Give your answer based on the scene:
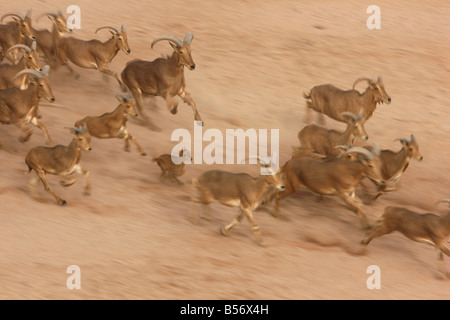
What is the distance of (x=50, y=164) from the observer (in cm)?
1099

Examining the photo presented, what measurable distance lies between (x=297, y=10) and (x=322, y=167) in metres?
8.40

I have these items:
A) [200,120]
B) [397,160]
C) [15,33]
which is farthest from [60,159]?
[397,160]

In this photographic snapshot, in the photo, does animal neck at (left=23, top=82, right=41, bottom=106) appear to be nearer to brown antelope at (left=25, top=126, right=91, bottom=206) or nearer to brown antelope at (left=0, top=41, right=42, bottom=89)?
brown antelope at (left=0, top=41, right=42, bottom=89)

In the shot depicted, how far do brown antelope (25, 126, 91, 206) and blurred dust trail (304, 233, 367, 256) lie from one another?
3.20 meters

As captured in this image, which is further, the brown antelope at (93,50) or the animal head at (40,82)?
the brown antelope at (93,50)

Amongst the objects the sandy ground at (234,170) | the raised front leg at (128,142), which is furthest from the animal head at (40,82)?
the raised front leg at (128,142)

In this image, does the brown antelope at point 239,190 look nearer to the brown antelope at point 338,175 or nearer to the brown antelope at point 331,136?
the brown antelope at point 338,175

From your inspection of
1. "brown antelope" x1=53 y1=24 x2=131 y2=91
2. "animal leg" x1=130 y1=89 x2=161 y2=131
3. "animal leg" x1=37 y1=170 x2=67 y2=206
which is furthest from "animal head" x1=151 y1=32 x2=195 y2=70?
"animal leg" x1=37 y1=170 x2=67 y2=206

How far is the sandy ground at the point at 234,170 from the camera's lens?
386 inches

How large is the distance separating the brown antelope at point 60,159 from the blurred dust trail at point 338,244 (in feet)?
10.5

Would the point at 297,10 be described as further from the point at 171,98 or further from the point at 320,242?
the point at 320,242

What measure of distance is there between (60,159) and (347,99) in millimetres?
5017

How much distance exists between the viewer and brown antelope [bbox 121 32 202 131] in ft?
43.6
